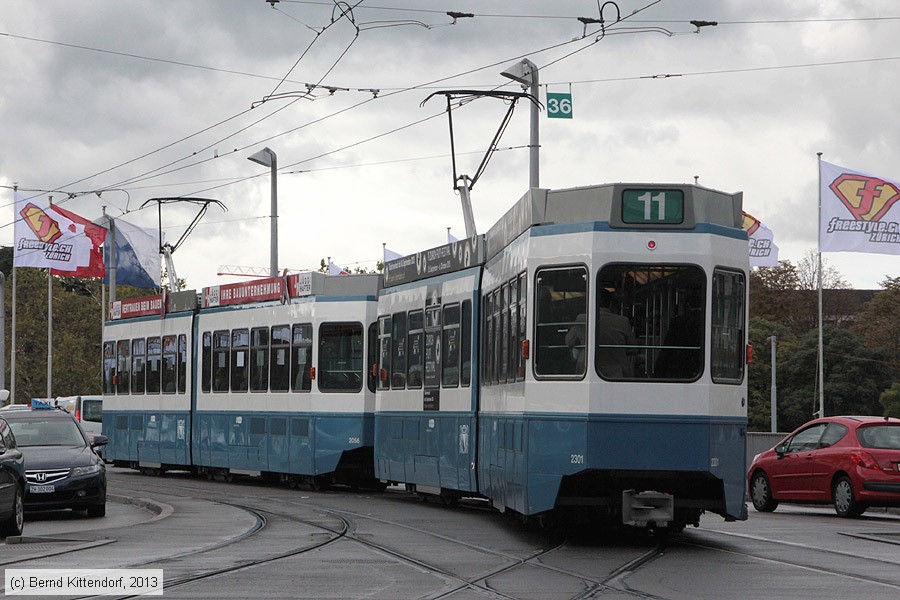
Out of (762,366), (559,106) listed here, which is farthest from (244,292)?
(762,366)

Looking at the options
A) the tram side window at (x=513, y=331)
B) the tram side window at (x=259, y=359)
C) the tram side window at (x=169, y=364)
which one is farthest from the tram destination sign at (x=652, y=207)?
the tram side window at (x=169, y=364)

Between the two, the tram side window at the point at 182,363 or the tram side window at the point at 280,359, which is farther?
the tram side window at the point at 182,363

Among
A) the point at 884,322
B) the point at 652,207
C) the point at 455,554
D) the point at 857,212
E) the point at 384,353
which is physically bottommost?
the point at 455,554

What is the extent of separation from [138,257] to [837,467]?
31899 millimetres

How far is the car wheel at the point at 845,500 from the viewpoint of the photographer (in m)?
21.2

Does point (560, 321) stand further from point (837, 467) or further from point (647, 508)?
point (837, 467)

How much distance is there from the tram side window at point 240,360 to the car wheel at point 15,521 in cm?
1176

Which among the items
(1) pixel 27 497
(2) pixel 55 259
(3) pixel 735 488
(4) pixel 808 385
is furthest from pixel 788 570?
(4) pixel 808 385

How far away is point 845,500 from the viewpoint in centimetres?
2142

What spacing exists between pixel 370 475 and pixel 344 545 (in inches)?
429

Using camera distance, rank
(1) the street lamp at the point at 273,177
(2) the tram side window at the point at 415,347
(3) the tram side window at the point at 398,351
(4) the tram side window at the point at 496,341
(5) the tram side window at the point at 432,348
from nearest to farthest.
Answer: (4) the tram side window at the point at 496,341
(5) the tram side window at the point at 432,348
(2) the tram side window at the point at 415,347
(3) the tram side window at the point at 398,351
(1) the street lamp at the point at 273,177

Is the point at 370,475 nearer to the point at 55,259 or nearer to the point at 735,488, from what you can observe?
the point at 735,488

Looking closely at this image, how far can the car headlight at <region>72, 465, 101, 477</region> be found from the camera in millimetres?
21000

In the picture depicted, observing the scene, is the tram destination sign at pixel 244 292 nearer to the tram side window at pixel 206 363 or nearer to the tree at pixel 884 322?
the tram side window at pixel 206 363
